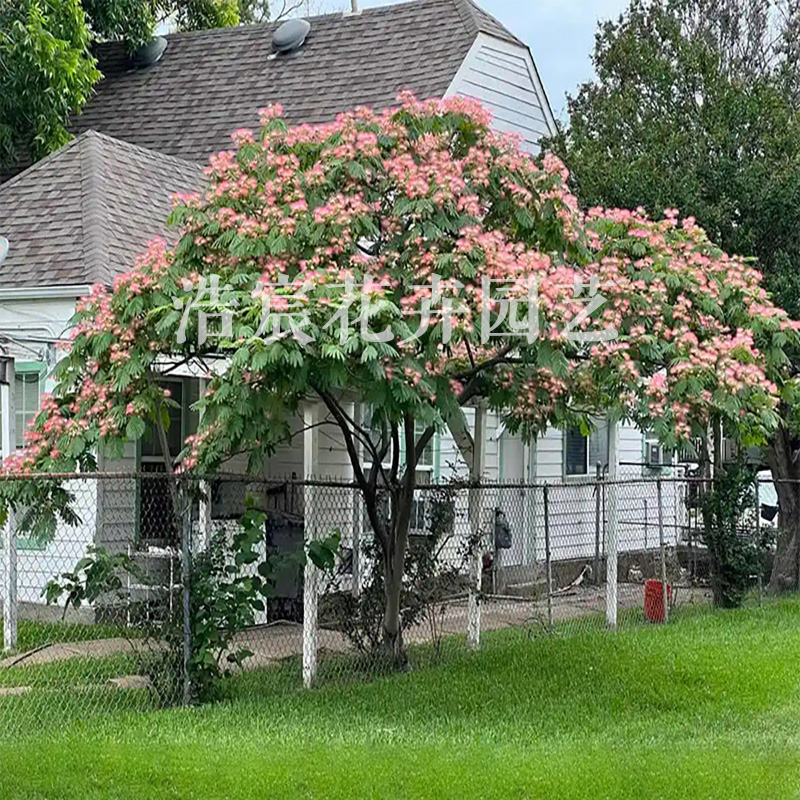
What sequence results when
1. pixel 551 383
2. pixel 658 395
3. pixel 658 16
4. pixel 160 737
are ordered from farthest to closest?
pixel 658 16, pixel 551 383, pixel 658 395, pixel 160 737

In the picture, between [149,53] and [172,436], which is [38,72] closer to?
[149,53]

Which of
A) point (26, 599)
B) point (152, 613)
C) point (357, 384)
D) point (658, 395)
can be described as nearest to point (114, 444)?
point (152, 613)

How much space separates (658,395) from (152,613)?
395cm

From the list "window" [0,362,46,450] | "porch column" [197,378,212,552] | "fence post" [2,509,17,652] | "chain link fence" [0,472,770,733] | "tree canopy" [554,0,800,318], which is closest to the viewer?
"chain link fence" [0,472,770,733]

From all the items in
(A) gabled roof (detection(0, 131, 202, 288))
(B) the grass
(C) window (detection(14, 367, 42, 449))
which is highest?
(A) gabled roof (detection(0, 131, 202, 288))

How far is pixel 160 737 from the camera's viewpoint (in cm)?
804

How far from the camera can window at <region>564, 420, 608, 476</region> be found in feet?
62.6

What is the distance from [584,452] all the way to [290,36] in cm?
764

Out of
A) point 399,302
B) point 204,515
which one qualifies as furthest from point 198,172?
point 399,302

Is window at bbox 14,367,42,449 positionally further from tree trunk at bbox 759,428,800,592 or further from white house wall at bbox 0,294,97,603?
tree trunk at bbox 759,428,800,592

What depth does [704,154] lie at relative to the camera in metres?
15.8

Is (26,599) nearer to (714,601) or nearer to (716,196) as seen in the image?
(714,601)

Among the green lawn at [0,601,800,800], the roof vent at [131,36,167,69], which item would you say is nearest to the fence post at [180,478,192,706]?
the green lawn at [0,601,800,800]

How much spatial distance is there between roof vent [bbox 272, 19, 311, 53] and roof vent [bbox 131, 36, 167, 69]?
195cm
